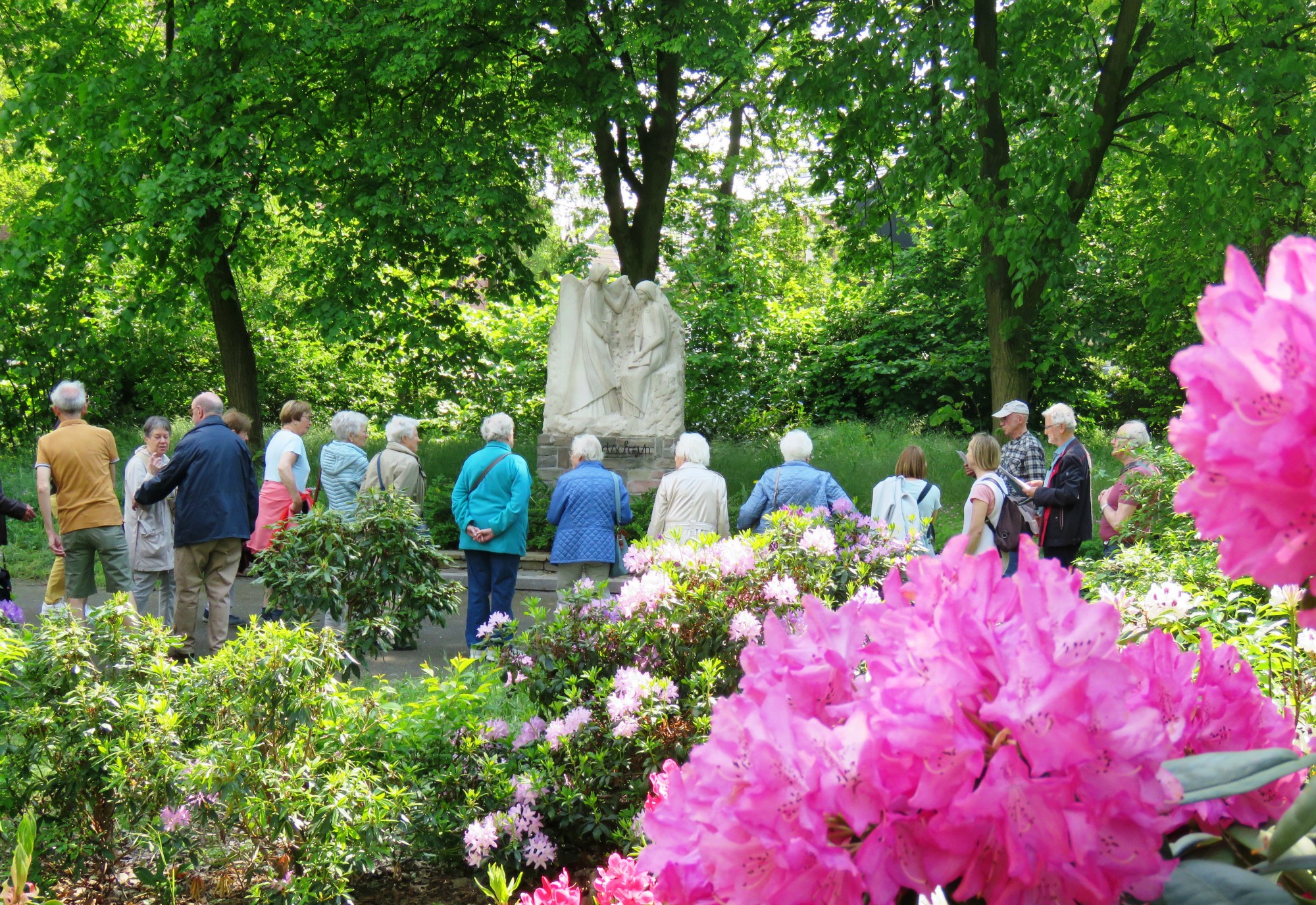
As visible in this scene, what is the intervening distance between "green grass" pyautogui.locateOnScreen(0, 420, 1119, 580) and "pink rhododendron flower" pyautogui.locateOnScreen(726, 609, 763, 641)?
337 inches

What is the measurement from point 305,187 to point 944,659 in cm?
1410

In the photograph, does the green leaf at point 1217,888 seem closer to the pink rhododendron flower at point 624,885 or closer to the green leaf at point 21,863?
the pink rhododendron flower at point 624,885

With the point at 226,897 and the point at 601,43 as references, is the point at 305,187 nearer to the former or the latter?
the point at 601,43

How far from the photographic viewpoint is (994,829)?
0.76m

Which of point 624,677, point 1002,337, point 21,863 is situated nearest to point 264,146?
point 1002,337

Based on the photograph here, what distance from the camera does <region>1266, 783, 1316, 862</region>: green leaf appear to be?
2.52ft

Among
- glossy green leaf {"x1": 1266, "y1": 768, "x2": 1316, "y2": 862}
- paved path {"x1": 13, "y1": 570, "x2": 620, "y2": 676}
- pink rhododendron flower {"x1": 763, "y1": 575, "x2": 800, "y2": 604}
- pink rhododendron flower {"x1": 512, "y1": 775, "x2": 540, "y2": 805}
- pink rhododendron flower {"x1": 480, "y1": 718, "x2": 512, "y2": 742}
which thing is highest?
glossy green leaf {"x1": 1266, "y1": 768, "x2": 1316, "y2": 862}

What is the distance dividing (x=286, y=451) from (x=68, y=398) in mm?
1534

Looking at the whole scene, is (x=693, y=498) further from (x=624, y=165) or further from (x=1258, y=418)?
(x=624, y=165)

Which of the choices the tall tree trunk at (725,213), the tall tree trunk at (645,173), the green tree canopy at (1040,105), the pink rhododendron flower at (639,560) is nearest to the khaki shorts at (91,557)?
the pink rhododendron flower at (639,560)

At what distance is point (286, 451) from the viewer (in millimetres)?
8602

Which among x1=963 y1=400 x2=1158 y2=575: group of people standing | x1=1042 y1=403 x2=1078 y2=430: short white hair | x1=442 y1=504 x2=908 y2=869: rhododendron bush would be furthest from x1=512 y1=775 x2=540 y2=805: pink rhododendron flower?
x1=1042 y1=403 x2=1078 y2=430: short white hair

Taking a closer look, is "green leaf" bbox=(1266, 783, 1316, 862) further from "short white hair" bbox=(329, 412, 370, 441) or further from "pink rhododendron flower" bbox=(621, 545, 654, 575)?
"short white hair" bbox=(329, 412, 370, 441)

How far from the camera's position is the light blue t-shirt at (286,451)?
869 centimetres
